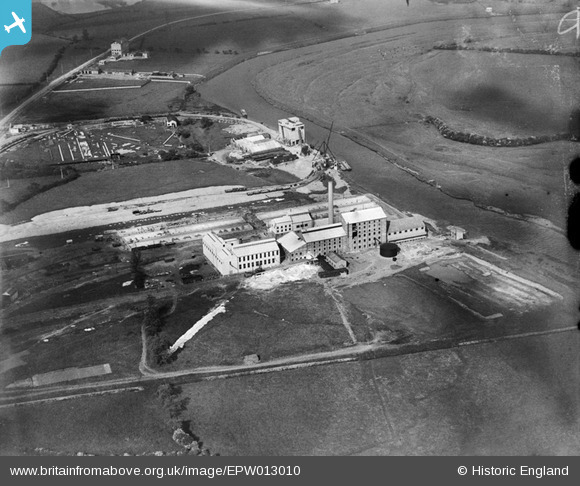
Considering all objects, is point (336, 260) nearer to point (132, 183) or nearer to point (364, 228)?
point (364, 228)

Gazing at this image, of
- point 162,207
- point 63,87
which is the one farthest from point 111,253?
point 63,87

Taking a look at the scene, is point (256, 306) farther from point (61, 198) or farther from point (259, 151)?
point (259, 151)

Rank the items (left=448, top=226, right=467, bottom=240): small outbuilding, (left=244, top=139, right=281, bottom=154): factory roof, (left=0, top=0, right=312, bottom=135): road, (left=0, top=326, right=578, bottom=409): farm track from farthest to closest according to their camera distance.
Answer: (left=0, top=0, right=312, bottom=135): road, (left=244, top=139, right=281, bottom=154): factory roof, (left=448, top=226, right=467, bottom=240): small outbuilding, (left=0, top=326, right=578, bottom=409): farm track

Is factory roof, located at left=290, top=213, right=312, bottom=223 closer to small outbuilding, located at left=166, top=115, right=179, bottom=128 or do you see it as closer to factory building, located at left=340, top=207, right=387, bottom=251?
factory building, located at left=340, top=207, right=387, bottom=251

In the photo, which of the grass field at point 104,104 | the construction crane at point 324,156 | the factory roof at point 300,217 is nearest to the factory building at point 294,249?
the factory roof at point 300,217

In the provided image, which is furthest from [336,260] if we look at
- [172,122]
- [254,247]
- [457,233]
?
[172,122]

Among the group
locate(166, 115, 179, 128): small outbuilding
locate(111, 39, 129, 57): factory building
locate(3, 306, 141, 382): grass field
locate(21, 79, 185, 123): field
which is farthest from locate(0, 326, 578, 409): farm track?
locate(111, 39, 129, 57): factory building
